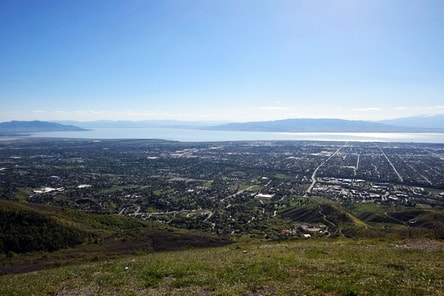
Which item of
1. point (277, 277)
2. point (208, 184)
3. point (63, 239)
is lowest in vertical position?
point (208, 184)

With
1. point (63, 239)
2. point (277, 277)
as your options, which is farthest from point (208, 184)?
point (277, 277)

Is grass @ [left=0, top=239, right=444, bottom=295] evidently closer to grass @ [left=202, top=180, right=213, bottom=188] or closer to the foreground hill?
the foreground hill

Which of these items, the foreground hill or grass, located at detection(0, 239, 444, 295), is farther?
the foreground hill

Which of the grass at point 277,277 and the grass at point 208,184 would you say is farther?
the grass at point 208,184

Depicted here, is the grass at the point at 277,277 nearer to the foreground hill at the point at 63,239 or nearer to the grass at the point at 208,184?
the foreground hill at the point at 63,239

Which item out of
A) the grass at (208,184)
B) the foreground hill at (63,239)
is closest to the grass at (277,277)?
the foreground hill at (63,239)

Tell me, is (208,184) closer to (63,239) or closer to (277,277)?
(63,239)

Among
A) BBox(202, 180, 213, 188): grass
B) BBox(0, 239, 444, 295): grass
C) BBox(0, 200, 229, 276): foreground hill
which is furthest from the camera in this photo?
BBox(202, 180, 213, 188): grass

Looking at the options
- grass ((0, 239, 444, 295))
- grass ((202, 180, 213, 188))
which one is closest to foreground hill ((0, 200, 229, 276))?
grass ((0, 239, 444, 295))

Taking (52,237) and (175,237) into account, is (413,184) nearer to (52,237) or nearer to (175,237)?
(175,237)
